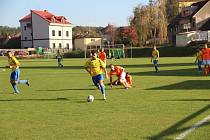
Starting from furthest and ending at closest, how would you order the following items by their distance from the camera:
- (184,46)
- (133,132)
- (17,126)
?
(184,46) < (17,126) < (133,132)

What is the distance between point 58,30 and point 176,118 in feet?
329

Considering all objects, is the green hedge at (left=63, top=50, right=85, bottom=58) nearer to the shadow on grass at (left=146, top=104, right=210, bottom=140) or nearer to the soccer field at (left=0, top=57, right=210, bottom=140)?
the soccer field at (left=0, top=57, right=210, bottom=140)

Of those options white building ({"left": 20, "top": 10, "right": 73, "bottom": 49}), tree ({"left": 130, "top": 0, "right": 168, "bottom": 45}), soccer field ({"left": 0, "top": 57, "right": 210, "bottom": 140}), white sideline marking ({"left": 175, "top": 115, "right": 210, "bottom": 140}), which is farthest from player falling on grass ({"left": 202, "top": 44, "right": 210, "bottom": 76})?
white building ({"left": 20, "top": 10, "right": 73, "bottom": 49})

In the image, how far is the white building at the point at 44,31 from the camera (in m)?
107

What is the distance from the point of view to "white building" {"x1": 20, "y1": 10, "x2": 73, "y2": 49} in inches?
4208

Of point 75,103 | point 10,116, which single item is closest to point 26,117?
point 10,116

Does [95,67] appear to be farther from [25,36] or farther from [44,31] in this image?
[25,36]

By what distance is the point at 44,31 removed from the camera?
351ft

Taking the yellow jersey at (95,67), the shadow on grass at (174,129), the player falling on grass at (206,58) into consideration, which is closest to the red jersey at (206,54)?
the player falling on grass at (206,58)

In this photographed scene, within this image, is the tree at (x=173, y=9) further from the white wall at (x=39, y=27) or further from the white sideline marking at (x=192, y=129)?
the white sideline marking at (x=192, y=129)

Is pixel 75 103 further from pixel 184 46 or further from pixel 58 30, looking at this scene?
pixel 58 30

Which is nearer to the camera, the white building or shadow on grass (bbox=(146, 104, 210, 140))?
shadow on grass (bbox=(146, 104, 210, 140))

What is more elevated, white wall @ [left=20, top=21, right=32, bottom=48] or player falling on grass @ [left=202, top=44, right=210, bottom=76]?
white wall @ [left=20, top=21, right=32, bottom=48]

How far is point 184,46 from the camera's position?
2894 inches
